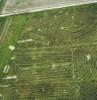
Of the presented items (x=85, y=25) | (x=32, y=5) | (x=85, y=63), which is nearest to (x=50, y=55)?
(x=85, y=63)

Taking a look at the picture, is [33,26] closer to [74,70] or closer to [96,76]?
[74,70]

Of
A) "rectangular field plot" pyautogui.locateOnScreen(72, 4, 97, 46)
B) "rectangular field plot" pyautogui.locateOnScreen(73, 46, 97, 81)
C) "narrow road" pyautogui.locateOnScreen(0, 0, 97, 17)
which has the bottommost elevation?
"rectangular field plot" pyautogui.locateOnScreen(73, 46, 97, 81)

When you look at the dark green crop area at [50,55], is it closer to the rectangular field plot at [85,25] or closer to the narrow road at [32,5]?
the rectangular field plot at [85,25]

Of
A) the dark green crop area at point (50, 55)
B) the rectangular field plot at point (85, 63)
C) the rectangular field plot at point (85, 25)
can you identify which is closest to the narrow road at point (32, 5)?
the dark green crop area at point (50, 55)

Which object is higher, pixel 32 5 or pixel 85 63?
pixel 32 5

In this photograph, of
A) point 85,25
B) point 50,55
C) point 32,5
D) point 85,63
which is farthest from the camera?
point 32,5

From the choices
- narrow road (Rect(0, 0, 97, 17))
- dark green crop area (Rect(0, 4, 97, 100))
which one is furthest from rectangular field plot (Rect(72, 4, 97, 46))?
narrow road (Rect(0, 0, 97, 17))

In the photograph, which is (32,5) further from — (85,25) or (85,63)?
(85,63)

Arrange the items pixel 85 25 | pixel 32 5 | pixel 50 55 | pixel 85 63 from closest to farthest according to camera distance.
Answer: pixel 85 63
pixel 50 55
pixel 85 25
pixel 32 5

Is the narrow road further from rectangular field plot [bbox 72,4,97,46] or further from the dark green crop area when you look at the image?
rectangular field plot [bbox 72,4,97,46]
